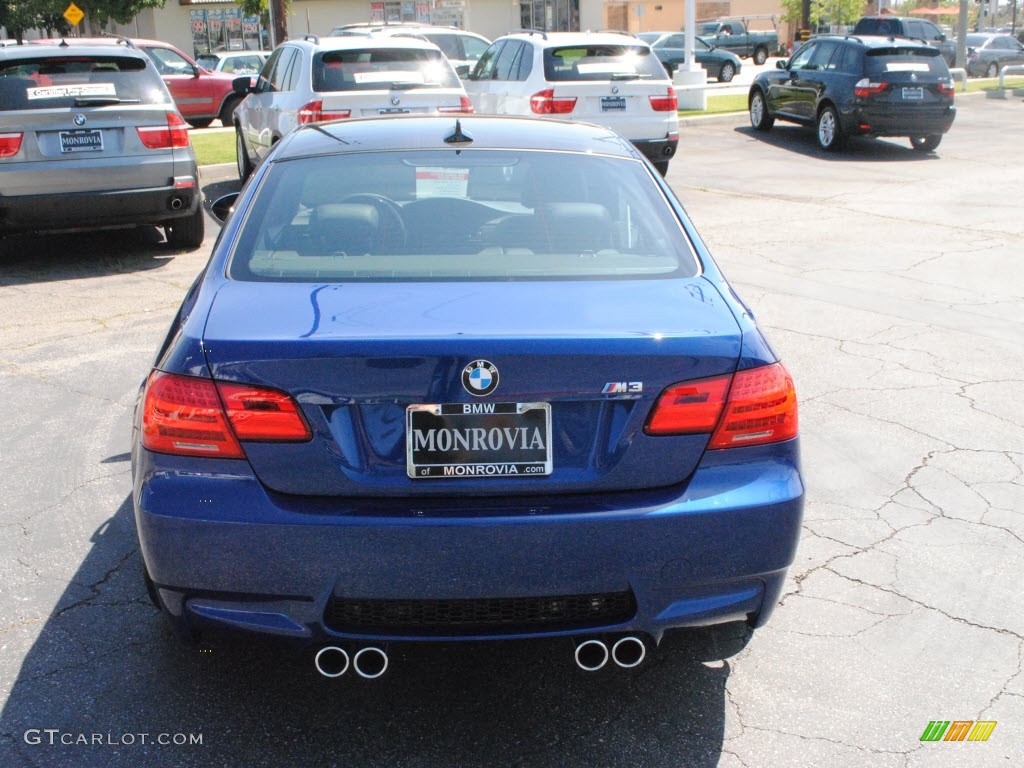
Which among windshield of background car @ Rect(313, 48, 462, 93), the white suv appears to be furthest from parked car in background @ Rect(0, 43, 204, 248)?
the white suv

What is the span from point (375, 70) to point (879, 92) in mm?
8406

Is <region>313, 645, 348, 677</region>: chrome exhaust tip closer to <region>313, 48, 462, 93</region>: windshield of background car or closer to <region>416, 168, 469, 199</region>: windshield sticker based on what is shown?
<region>416, 168, 469, 199</region>: windshield sticker

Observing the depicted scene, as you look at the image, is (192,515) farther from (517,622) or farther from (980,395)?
(980,395)

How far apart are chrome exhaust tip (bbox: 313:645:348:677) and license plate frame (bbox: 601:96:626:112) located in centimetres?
1191

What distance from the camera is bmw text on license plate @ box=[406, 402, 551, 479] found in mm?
2846

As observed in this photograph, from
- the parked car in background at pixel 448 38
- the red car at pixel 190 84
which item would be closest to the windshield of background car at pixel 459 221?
the parked car in background at pixel 448 38

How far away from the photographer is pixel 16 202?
897 centimetres

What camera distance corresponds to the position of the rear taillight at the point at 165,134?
31.1 ft

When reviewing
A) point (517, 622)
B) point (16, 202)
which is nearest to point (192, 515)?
point (517, 622)

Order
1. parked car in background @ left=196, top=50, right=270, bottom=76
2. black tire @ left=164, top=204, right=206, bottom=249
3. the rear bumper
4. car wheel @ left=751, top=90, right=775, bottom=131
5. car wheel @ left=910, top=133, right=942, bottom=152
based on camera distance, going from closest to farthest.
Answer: the rear bumper
black tire @ left=164, top=204, right=206, bottom=249
car wheel @ left=910, top=133, right=942, bottom=152
car wheel @ left=751, top=90, right=775, bottom=131
parked car in background @ left=196, top=50, right=270, bottom=76

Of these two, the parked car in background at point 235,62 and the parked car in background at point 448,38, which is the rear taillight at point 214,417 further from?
the parked car in background at point 235,62

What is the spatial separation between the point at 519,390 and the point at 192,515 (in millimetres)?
884

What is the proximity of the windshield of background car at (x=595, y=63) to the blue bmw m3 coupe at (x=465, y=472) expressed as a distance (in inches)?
463

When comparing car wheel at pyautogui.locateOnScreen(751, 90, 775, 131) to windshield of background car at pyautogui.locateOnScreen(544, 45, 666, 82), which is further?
car wheel at pyautogui.locateOnScreen(751, 90, 775, 131)
